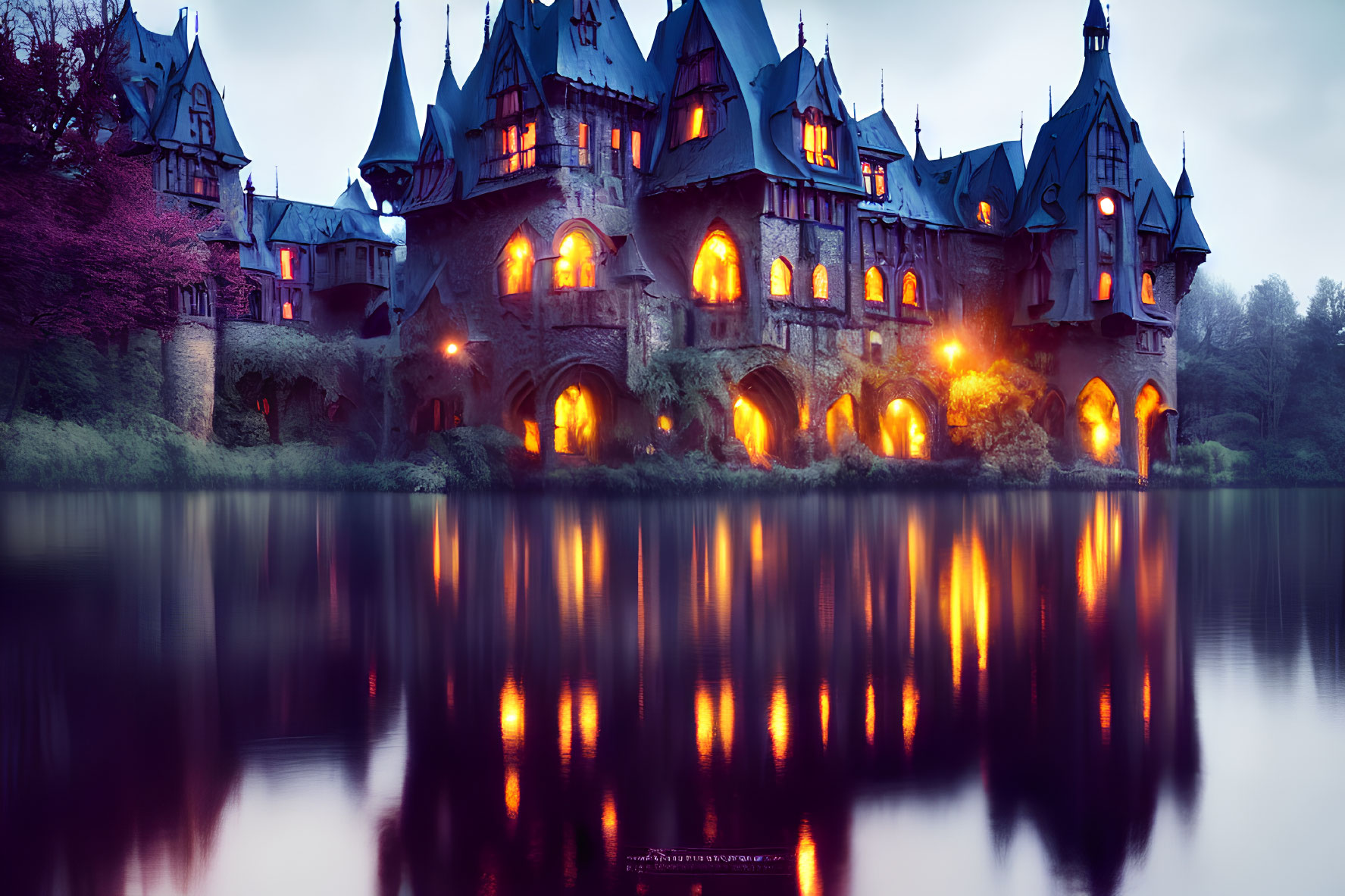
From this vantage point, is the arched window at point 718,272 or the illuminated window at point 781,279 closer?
the illuminated window at point 781,279

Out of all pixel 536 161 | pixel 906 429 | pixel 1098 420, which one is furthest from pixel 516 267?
pixel 1098 420

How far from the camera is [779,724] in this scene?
4.65m

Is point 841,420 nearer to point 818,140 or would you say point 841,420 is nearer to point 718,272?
point 718,272

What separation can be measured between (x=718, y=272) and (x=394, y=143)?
20964mm

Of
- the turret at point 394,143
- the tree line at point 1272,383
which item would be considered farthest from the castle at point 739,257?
the tree line at point 1272,383

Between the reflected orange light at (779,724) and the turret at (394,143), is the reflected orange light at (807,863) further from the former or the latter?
the turret at (394,143)

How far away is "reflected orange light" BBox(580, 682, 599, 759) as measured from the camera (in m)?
4.28

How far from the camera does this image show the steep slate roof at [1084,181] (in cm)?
4566

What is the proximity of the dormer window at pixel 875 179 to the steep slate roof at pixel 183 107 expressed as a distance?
28.3 m

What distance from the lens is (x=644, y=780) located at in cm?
388

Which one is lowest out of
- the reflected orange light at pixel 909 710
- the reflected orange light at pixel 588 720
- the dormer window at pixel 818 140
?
the reflected orange light at pixel 909 710

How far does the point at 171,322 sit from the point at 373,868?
27.7 meters

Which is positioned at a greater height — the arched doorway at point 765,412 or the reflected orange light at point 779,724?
the arched doorway at point 765,412

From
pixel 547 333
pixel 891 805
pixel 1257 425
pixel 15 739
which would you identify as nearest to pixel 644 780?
pixel 891 805
